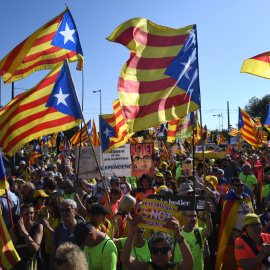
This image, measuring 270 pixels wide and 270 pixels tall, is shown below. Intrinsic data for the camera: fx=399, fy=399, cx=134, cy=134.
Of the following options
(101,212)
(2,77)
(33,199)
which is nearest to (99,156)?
(33,199)

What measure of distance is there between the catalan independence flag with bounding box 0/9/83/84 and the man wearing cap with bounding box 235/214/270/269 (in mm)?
4416

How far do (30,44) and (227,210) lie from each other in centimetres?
422

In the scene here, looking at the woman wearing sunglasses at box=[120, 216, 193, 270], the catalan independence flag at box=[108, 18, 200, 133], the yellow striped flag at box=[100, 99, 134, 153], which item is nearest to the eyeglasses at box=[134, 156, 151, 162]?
the yellow striped flag at box=[100, 99, 134, 153]

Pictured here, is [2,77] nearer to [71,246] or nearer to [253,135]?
[71,246]

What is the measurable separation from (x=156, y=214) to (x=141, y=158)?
268 inches

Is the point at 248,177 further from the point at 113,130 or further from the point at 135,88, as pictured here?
the point at 135,88

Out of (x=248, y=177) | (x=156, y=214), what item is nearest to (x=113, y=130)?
(x=248, y=177)

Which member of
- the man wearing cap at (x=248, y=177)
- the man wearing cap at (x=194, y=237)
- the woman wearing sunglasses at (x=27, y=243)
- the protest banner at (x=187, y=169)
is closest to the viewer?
the man wearing cap at (x=194, y=237)

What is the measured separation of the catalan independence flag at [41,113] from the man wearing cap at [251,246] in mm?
3036

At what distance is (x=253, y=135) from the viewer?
53.3 ft

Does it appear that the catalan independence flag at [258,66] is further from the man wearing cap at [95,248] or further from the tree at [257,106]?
the tree at [257,106]

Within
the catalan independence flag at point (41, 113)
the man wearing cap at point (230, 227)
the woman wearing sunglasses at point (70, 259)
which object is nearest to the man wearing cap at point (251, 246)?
the man wearing cap at point (230, 227)

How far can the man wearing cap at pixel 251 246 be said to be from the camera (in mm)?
4275

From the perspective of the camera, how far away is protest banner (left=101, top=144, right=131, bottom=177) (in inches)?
384
